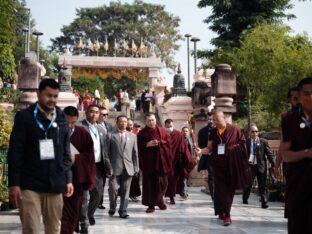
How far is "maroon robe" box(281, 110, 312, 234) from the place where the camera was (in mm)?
5105

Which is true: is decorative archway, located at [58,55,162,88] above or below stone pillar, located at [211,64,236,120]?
above

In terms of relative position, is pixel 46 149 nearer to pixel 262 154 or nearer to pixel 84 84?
pixel 262 154

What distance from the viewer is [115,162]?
10.2m

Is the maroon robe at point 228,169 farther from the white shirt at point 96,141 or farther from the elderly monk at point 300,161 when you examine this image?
the elderly monk at point 300,161

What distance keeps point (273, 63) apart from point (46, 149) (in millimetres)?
18200

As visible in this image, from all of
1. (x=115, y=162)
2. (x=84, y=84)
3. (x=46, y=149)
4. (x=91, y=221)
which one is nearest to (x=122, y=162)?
(x=115, y=162)

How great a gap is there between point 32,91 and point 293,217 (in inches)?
308

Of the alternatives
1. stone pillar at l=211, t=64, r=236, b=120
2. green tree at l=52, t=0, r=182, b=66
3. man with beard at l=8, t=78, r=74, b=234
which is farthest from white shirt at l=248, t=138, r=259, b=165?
green tree at l=52, t=0, r=182, b=66

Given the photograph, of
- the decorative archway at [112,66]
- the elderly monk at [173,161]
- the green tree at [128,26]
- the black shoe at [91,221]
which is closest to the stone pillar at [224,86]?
the elderly monk at [173,161]

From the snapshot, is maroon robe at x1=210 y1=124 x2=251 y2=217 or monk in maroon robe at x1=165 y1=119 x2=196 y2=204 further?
monk in maroon robe at x1=165 y1=119 x2=196 y2=204

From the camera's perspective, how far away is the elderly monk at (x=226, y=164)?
9.50 meters

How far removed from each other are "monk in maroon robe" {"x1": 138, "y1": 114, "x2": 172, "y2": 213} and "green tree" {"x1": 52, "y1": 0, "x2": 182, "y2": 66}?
53.5 meters

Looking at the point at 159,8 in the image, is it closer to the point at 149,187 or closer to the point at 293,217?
the point at 149,187

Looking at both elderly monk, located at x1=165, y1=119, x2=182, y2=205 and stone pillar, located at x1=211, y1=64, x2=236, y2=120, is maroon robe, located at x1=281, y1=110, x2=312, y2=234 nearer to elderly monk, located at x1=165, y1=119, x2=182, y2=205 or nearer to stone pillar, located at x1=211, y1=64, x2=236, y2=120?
elderly monk, located at x1=165, y1=119, x2=182, y2=205
